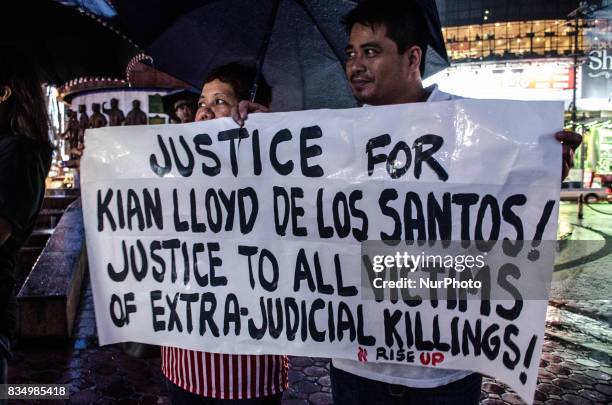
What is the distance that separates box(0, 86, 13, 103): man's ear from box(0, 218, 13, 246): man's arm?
569 mm

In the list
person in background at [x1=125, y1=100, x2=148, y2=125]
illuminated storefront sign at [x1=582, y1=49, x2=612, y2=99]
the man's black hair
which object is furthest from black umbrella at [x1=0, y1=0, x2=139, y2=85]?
illuminated storefront sign at [x1=582, y1=49, x2=612, y2=99]

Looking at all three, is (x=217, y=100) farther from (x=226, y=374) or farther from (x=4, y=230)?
(x=226, y=374)

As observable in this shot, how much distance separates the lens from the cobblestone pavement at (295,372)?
3723 millimetres

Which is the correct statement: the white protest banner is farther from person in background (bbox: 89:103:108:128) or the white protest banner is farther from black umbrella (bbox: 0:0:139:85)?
person in background (bbox: 89:103:108:128)

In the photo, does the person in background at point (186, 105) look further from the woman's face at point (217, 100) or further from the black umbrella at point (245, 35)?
the woman's face at point (217, 100)

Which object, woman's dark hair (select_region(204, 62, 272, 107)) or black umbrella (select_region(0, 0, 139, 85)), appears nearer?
woman's dark hair (select_region(204, 62, 272, 107))

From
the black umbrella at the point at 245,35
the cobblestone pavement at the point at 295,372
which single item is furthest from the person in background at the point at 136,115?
the black umbrella at the point at 245,35

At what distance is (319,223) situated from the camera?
1.84 m

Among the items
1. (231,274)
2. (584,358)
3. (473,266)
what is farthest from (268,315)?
(584,358)

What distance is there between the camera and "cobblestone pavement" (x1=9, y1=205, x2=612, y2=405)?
372 cm

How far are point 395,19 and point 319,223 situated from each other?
0.91 metres

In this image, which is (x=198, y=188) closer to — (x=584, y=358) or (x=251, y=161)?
(x=251, y=161)

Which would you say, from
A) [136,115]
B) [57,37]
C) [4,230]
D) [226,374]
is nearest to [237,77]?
[4,230]

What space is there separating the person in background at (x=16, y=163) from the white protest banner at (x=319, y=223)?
287 millimetres
